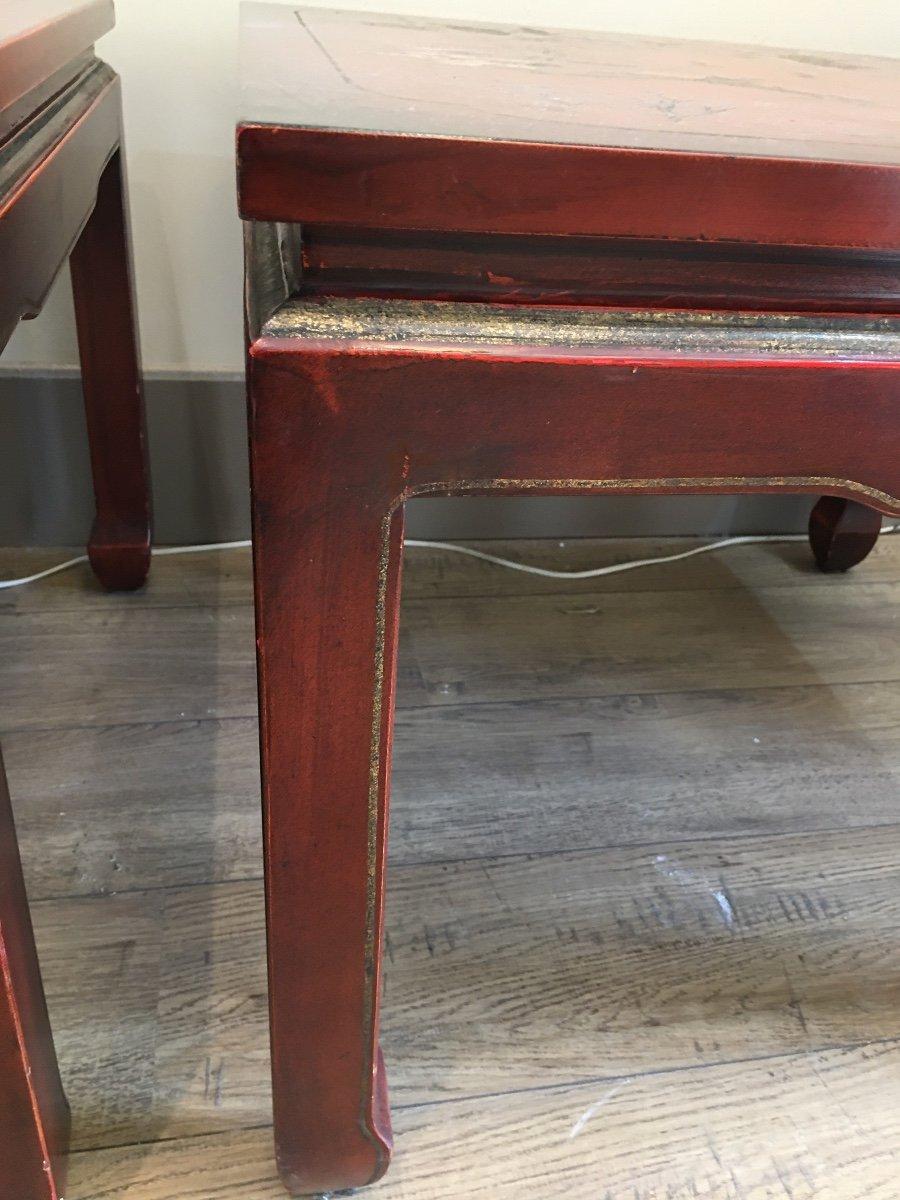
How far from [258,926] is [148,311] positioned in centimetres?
65

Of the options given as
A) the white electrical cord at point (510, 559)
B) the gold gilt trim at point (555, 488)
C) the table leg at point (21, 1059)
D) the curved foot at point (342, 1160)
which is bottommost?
the white electrical cord at point (510, 559)

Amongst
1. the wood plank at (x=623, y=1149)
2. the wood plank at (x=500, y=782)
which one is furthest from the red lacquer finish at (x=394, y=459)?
the wood plank at (x=500, y=782)

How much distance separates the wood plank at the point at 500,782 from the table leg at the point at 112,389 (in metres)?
0.23

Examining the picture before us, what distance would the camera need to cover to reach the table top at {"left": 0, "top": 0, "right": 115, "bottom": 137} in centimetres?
39

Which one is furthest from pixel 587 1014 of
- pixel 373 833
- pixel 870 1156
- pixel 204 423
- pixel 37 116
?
pixel 204 423

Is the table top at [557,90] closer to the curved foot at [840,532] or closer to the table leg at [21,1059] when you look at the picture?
the table leg at [21,1059]

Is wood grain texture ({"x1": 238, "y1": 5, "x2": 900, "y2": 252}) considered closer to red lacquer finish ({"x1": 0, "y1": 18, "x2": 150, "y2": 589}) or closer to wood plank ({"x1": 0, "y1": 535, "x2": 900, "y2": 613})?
red lacquer finish ({"x1": 0, "y1": 18, "x2": 150, "y2": 589})

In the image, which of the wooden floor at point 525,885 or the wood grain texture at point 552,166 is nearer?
the wood grain texture at point 552,166

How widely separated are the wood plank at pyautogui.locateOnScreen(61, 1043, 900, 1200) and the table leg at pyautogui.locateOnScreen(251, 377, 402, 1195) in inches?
1.7

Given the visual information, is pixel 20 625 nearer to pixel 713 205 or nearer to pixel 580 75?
pixel 580 75

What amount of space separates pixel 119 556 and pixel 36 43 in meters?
0.62

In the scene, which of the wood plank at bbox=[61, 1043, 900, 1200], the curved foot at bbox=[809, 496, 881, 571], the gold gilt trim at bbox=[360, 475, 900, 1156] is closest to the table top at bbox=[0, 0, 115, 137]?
the gold gilt trim at bbox=[360, 475, 900, 1156]

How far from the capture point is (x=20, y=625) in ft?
3.21

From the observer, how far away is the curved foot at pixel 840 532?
3.71 feet
